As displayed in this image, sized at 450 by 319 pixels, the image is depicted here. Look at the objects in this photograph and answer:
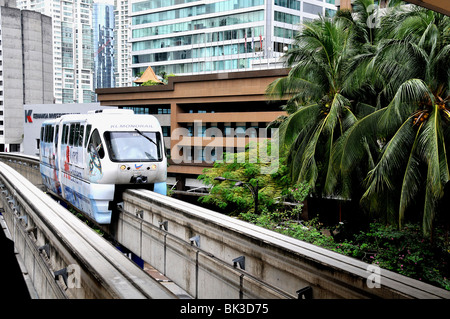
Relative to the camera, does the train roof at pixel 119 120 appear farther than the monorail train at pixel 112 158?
Yes

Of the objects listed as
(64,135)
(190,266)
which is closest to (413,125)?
(190,266)

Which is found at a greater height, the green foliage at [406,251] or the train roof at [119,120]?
the train roof at [119,120]

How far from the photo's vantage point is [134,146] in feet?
50.3

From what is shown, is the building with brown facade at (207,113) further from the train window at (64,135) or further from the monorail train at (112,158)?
the monorail train at (112,158)

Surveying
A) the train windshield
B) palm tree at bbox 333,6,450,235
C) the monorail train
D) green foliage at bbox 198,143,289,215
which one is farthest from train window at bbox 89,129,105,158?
green foliage at bbox 198,143,289,215

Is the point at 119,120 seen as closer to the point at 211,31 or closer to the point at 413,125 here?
the point at 413,125

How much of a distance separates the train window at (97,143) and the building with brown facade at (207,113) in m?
20.0

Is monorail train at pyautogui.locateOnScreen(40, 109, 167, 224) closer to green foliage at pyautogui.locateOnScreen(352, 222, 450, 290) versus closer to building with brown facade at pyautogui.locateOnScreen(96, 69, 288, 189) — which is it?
green foliage at pyautogui.locateOnScreen(352, 222, 450, 290)

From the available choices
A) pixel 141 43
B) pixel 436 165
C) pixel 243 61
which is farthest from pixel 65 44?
pixel 436 165

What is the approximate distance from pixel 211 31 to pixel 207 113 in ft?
114

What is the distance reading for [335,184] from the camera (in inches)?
683

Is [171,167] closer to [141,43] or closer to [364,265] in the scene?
[364,265]

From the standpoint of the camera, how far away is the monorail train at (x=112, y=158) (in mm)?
14875

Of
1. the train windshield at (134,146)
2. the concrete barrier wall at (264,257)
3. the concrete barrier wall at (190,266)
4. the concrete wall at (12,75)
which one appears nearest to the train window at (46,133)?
the train windshield at (134,146)
